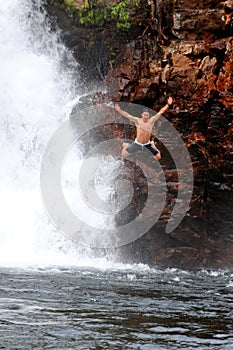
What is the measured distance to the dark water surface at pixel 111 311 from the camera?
709cm

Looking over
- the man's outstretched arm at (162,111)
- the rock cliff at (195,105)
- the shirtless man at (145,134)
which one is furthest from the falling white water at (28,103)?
the man's outstretched arm at (162,111)

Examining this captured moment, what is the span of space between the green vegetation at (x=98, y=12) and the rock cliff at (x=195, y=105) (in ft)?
6.55

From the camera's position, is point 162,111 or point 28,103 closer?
point 162,111

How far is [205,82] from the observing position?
16312 millimetres

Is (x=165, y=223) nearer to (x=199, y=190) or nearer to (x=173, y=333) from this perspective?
(x=199, y=190)

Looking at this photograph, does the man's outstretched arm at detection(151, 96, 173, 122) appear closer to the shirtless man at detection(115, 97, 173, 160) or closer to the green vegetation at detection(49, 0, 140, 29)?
the shirtless man at detection(115, 97, 173, 160)

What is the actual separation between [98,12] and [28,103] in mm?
4278

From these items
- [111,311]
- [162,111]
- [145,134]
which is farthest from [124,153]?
[111,311]

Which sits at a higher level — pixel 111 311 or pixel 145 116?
pixel 145 116

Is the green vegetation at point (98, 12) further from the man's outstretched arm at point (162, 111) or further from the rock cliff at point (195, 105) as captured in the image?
the man's outstretched arm at point (162, 111)

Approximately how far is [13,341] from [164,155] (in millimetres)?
10754

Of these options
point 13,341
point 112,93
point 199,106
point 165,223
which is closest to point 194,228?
point 165,223

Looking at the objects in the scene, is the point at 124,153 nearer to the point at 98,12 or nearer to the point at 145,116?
the point at 145,116

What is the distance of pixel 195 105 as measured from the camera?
648 inches
